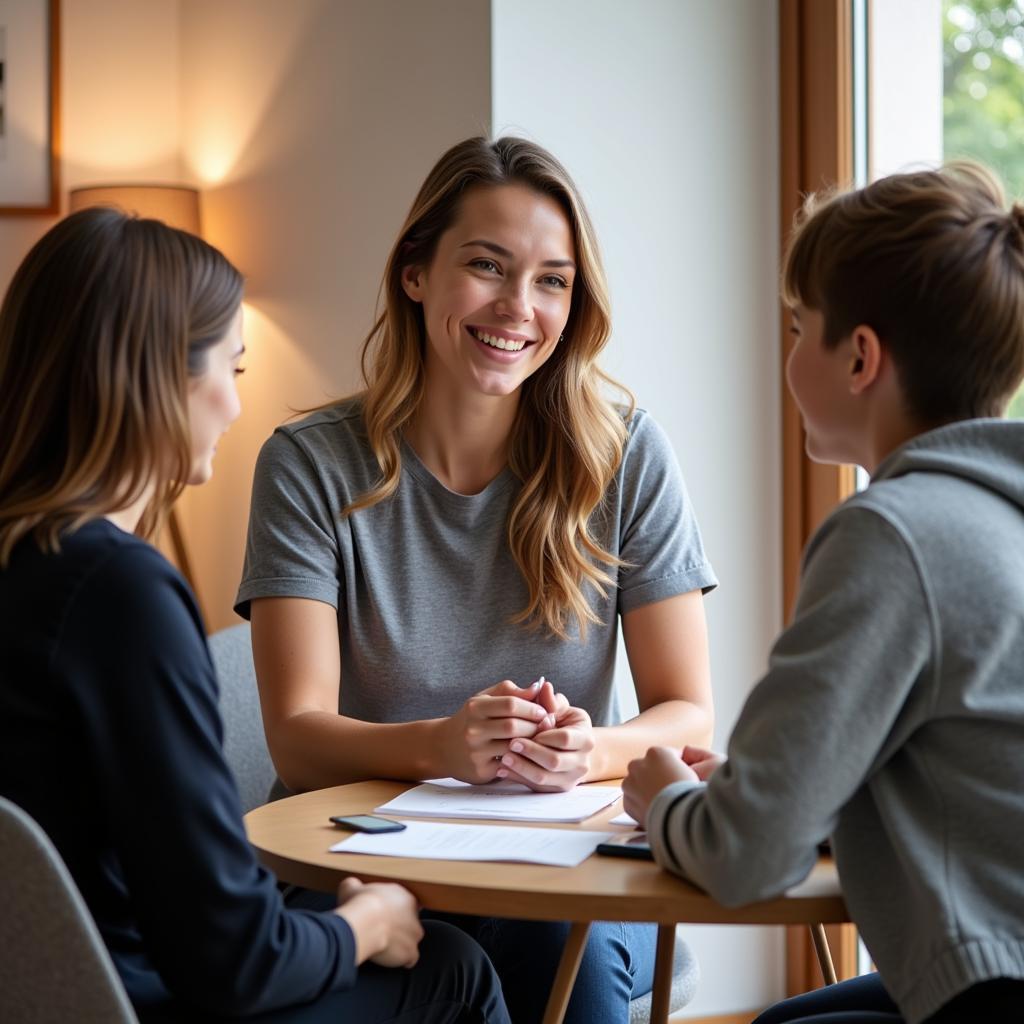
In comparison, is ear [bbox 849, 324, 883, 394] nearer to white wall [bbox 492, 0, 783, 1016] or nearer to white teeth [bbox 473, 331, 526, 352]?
white teeth [bbox 473, 331, 526, 352]

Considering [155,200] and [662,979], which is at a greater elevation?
[155,200]

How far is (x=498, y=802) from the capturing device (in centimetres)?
153

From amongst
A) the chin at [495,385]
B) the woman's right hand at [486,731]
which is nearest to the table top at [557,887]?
the woman's right hand at [486,731]

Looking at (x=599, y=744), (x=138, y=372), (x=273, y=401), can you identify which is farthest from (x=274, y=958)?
(x=273, y=401)

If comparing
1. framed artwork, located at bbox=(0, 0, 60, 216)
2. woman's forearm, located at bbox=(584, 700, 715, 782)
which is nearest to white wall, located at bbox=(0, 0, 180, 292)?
framed artwork, located at bbox=(0, 0, 60, 216)

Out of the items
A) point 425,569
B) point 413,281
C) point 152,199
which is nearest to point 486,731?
point 425,569

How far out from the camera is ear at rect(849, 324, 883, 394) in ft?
4.20

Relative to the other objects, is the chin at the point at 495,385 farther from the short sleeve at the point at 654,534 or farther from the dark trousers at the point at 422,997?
the dark trousers at the point at 422,997

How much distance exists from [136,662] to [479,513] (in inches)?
35.7

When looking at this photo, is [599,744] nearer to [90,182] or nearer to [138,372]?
[138,372]

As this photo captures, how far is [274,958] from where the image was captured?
1156mm

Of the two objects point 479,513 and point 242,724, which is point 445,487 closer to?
point 479,513

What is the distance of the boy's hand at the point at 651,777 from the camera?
1.36 metres

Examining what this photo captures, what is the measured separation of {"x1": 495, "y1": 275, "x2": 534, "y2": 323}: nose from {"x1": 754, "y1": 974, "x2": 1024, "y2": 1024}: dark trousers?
3.17 ft
